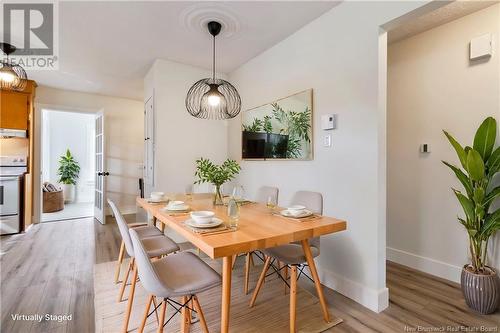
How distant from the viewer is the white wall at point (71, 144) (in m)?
6.70

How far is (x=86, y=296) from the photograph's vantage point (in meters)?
2.11

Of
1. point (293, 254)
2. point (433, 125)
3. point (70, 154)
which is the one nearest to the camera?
point (293, 254)

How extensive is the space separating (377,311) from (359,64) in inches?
79.0

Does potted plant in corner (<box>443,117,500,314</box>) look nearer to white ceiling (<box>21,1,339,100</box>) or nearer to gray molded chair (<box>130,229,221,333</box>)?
white ceiling (<box>21,1,339,100</box>)

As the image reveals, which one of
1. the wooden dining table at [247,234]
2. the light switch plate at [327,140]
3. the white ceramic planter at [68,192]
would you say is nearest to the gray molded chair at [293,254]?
the wooden dining table at [247,234]

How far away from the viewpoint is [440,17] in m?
2.37

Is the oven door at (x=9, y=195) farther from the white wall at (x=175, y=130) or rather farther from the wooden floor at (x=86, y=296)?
the white wall at (x=175, y=130)

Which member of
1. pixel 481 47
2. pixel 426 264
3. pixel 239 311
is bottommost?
pixel 239 311

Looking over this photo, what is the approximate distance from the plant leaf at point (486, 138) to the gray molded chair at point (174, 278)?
2266 millimetres

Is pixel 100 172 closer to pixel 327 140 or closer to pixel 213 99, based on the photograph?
pixel 213 99

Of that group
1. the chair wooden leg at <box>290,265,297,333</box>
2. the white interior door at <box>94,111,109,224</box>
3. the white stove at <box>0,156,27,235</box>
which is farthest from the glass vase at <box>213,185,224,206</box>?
the white stove at <box>0,156,27,235</box>

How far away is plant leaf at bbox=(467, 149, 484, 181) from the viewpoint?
184cm

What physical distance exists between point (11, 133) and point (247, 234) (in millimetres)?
4841

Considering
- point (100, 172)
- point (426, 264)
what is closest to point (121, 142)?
point (100, 172)
